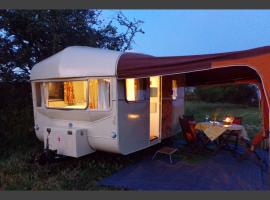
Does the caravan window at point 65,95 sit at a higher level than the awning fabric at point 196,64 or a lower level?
lower

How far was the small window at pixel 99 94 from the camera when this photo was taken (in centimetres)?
618

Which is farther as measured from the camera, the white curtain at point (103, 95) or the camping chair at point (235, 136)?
the camping chair at point (235, 136)

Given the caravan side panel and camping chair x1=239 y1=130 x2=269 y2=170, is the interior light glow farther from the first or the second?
camping chair x1=239 y1=130 x2=269 y2=170

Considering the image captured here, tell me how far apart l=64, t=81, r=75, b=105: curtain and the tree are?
10.2 feet

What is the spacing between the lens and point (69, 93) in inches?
279

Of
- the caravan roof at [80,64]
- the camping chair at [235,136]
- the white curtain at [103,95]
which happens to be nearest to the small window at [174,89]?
the camping chair at [235,136]

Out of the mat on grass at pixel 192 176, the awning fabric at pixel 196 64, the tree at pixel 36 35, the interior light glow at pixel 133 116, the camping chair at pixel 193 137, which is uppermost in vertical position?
the tree at pixel 36 35

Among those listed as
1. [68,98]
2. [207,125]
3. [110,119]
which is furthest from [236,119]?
[68,98]

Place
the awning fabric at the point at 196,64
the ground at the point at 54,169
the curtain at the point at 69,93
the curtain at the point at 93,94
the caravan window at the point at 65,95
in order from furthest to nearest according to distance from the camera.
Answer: the curtain at the point at 69,93 < the caravan window at the point at 65,95 < the curtain at the point at 93,94 < the ground at the point at 54,169 < the awning fabric at the point at 196,64

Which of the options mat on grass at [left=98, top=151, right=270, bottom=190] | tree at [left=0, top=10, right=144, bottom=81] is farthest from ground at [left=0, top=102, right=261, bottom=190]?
tree at [left=0, top=10, right=144, bottom=81]

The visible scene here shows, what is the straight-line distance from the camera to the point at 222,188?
5238 mm

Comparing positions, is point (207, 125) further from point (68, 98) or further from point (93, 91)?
point (68, 98)

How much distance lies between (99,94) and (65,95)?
1311mm

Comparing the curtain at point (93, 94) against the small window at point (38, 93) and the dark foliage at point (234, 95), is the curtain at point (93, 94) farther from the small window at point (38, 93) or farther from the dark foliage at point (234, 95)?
the dark foliage at point (234, 95)
